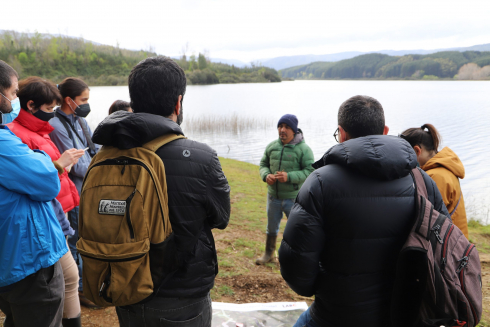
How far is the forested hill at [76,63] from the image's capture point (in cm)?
7331

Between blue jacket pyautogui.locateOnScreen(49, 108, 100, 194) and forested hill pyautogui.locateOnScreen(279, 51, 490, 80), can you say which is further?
forested hill pyautogui.locateOnScreen(279, 51, 490, 80)

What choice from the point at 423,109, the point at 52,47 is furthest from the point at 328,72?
the point at 423,109

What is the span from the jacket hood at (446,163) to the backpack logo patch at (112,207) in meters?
2.39

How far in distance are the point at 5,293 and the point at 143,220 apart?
3.86 feet

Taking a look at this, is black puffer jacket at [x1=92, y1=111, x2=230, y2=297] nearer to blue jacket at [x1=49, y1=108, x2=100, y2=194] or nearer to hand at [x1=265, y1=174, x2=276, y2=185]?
blue jacket at [x1=49, y1=108, x2=100, y2=194]

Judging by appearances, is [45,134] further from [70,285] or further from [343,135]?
[343,135]

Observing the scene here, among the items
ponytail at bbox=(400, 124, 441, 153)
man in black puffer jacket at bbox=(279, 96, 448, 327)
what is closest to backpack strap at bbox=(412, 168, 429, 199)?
man in black puffer jacket at bbox=(279, 96, 448, 327)

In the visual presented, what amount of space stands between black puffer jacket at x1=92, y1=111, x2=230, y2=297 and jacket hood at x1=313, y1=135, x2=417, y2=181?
67 centimetres

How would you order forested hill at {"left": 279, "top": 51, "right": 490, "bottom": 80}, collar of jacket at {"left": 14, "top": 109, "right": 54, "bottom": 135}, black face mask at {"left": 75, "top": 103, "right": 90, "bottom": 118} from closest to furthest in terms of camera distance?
collar of jacket at {"left": 14, "top": 109, "right": 54, "bottom": 135}, black face mask at {"left": 75, "top": 103, "right": 90, "bottom": 118}, forested hill at {"left": 279, "top": 51, "right": 490, "bottom": 80}

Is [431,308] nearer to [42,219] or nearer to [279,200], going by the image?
[42,219]

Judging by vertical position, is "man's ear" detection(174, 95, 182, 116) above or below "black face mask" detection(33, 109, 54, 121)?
above

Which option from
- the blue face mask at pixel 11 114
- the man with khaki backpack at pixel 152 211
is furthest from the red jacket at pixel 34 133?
the man with khaki backpack at pixel 152 211

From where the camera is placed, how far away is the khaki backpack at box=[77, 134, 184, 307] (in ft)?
4.69

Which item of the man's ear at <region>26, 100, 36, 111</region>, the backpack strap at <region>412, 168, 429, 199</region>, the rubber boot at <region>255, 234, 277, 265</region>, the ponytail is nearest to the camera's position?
the backpack strap at <region>412, 168, 429, 199</region>
